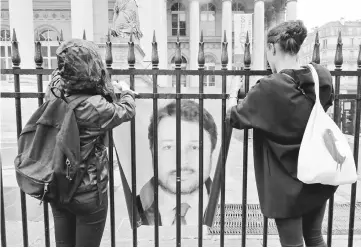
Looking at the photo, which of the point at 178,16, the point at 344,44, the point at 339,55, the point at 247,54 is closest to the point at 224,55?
the point at 247,54

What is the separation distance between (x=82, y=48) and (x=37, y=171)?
82 cm

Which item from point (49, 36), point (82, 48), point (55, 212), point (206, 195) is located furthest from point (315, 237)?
point (49, 36)

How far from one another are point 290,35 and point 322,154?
0.77 m

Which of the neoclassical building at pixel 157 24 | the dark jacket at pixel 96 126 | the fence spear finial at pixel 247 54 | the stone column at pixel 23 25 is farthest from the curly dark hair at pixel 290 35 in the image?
the stone column at pixel 23 25

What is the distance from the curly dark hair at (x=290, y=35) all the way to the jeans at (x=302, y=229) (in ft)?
3.66

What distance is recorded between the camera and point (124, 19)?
43.6 feet

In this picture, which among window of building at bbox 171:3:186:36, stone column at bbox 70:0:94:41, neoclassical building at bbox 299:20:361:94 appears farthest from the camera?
window of building at bbox 171:3:186:36

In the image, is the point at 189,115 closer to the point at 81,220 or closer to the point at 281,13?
the point at 81,220

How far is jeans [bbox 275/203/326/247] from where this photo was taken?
7.61ft

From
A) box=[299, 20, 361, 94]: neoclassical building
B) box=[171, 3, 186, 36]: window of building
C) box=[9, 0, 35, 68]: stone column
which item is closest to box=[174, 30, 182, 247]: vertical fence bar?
box=[9, 0, 35, 68]: stone column

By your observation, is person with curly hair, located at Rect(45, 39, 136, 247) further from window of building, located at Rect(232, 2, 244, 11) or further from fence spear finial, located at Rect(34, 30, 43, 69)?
window of building, located at Rect(232, 2, 244, 11)

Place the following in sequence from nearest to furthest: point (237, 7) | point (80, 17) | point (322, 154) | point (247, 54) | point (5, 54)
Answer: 1. point (322, 154)
2. point (247, 54)
3. point (80, 17)
4. point (5, 54)
5. point (237, 7)

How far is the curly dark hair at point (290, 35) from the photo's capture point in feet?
7.32

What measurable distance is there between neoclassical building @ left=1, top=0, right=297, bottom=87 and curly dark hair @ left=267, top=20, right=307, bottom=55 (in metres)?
9.76
